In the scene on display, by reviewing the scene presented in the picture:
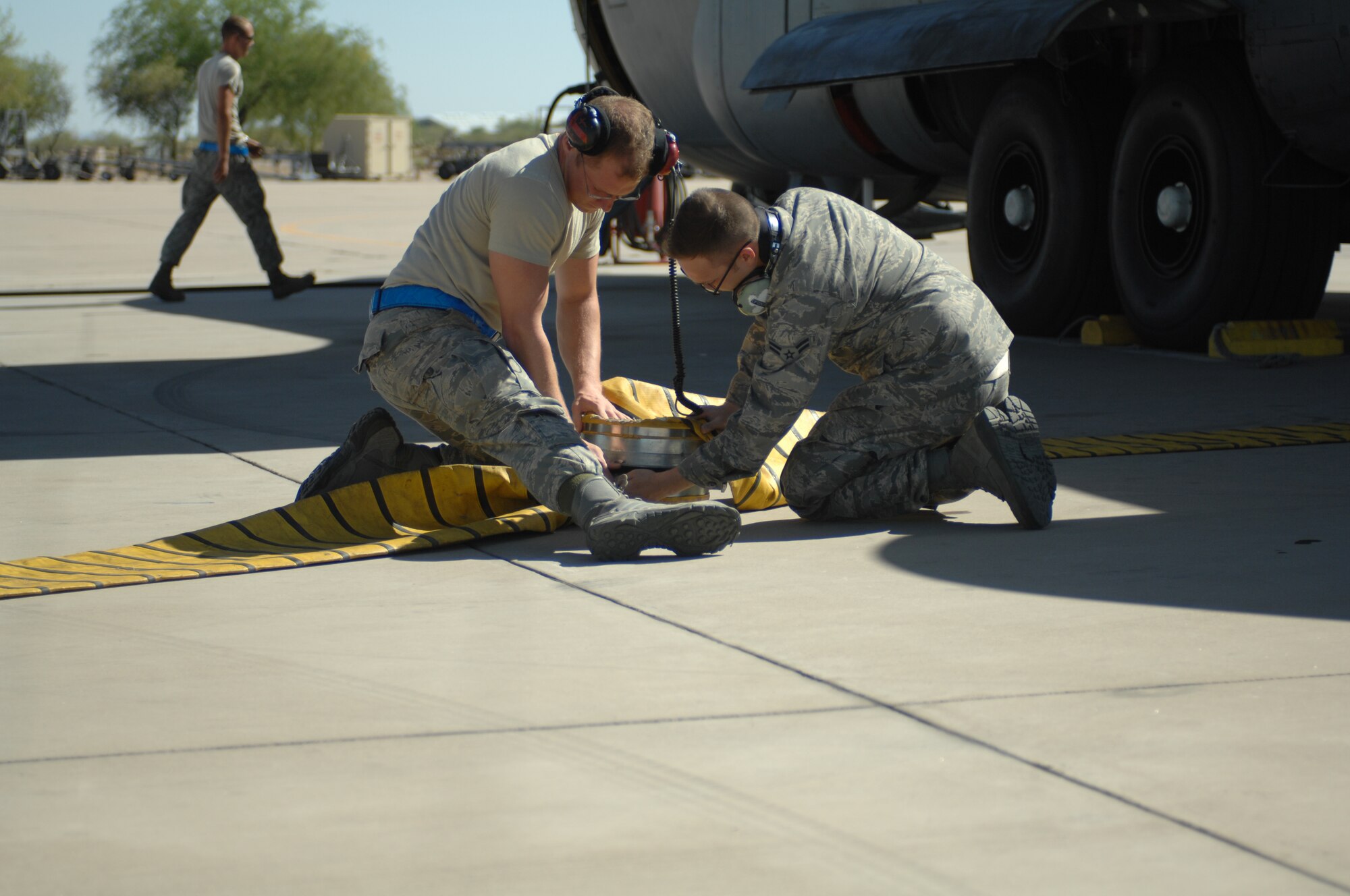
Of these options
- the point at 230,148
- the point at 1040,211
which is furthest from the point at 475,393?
the point at 230,148

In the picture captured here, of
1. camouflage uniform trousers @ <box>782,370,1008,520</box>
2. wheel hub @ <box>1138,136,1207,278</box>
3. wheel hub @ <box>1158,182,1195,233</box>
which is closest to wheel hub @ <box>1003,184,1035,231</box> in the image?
wheel hub @ <box>1138,136,1207,278</box>

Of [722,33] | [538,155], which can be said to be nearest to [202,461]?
[538,155]

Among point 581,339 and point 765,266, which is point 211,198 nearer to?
point 581,339

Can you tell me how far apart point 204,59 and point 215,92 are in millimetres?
98439

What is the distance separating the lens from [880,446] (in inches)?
193

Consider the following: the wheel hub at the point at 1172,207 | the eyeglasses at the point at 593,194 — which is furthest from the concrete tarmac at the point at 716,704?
the wheel hub at the point at 1172,207

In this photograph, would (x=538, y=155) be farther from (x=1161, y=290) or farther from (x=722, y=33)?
(x=722, y=33)

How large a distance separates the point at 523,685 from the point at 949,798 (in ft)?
3.13

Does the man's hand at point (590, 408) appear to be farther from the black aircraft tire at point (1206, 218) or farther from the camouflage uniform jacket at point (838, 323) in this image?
the black aircraft tire at point (1206, 218)

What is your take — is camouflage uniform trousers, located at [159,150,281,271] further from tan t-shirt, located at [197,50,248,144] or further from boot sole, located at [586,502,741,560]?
boot sole, located at [586,502,741,560]

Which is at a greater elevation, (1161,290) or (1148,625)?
(1161,290)

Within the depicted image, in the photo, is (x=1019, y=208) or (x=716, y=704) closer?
(x=716, y=704)

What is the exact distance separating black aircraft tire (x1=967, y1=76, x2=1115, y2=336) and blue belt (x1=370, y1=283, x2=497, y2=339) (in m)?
5.53

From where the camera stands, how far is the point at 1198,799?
2.57 meters
